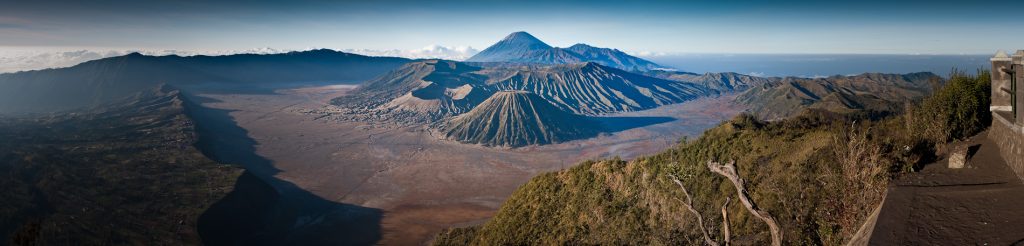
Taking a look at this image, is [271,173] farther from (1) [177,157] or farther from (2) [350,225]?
(2) [350,225]

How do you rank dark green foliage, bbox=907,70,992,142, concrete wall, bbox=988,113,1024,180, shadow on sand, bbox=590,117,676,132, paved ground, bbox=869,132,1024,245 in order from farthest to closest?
shadow on sand, bbox=590,117,676,132
dark green foliage, bbox=907,70,992,142
concrete wall, bbox=988,113,1024,180
paved ground, bbox=869,132,1024,245

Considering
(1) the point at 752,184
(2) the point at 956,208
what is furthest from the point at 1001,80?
(1) the point at 752,184

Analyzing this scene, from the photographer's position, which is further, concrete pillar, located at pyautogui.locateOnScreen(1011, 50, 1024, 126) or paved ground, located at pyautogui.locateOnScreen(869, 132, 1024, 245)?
concrete pillar, located at pyautogui.locateOnScreen(1011, 50, 1024, 126)

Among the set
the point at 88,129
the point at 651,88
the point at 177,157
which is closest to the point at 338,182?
the point at 177,157

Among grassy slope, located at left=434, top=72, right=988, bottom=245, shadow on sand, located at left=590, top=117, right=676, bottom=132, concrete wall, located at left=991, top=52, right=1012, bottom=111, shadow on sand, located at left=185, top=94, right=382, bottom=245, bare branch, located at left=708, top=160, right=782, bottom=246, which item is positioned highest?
concrete wall, located at left=991, top=52, right=1012, bottom=111

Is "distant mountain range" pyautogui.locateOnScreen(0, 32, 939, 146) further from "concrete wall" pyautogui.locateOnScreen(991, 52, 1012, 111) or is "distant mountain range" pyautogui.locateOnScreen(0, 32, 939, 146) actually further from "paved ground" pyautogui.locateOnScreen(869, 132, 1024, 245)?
"paved ground" pyautogui.locateOnScreen(869, 132, 1024, 245)

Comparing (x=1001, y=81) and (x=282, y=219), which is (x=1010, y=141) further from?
(x=282, y=219)

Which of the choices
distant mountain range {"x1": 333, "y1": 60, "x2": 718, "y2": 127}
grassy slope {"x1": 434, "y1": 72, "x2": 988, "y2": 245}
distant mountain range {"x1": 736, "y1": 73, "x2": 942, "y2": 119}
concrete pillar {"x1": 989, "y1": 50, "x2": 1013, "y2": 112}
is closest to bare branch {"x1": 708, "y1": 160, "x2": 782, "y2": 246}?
grassy slope {"x1": 434, "y1": 72, "x2": 988, "y2": 245}
